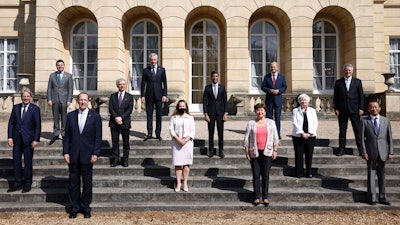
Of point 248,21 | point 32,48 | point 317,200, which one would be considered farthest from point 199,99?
point 317,200

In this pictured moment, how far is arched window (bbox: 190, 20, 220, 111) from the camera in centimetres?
1599

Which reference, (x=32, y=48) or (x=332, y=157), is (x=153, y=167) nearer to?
(x=332, y=157)

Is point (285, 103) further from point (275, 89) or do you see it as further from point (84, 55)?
point (84, 55)

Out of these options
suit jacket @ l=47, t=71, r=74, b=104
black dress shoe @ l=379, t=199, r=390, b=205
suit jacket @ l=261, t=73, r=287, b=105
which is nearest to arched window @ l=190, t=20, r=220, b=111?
suit jacket @ l=261, t=73, r=287, b=105

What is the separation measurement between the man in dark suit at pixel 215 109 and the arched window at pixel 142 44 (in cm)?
899

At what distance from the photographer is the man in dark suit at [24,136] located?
6.29 metres

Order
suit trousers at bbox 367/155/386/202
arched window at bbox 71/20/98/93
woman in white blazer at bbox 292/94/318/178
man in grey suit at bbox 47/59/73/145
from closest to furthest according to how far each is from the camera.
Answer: suit trousers at bbox 367/155/386/202
woman in white blazer at bbox 292/94/318/178
man in grey suit at bbox 47/59/73/145
arched window at bbox 71/20/98/93

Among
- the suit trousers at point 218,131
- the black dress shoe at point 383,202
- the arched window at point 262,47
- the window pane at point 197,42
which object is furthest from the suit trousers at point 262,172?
the window pane at point 197,42

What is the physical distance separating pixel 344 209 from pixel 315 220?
0.80 metres

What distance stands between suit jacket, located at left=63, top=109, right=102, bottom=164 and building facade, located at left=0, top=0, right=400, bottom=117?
8.59m

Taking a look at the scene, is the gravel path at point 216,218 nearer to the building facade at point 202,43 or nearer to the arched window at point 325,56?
the building facade at point 202,43

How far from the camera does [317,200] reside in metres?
6.13

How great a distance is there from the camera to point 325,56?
16.4 metres

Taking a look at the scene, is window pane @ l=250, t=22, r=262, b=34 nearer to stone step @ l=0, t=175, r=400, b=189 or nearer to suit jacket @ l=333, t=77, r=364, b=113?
suit jacket @ l=333, t=77, r=364, b=113
